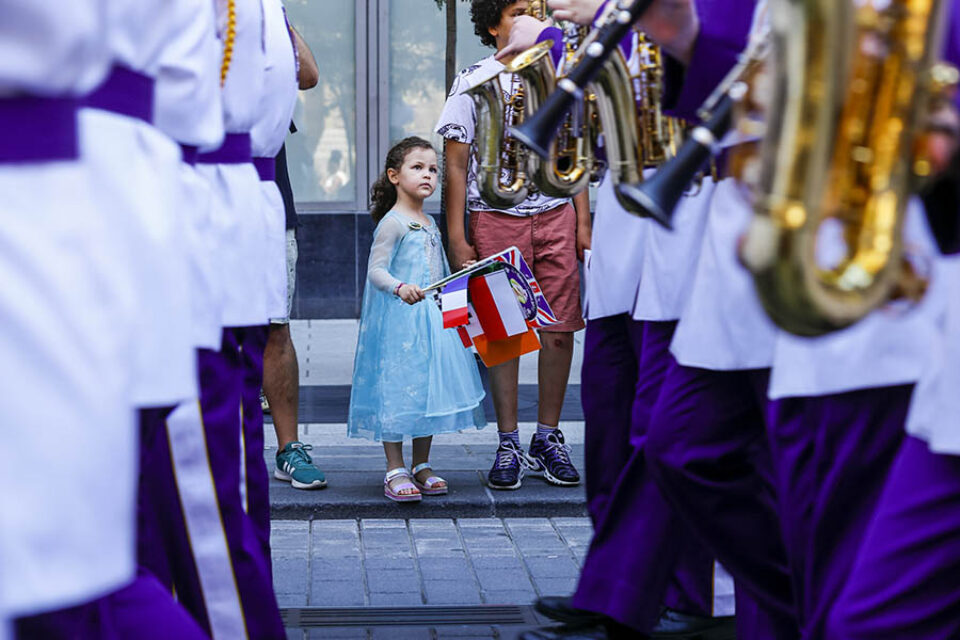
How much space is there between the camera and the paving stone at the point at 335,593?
13.9ft

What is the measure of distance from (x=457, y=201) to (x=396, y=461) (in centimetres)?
104

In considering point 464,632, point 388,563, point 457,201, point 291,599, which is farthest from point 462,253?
point 464,632

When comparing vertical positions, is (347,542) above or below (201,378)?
below

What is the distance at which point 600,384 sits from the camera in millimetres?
4047

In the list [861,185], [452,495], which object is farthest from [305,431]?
[861,185]

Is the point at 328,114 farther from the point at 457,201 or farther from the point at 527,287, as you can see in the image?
the point at 527,287

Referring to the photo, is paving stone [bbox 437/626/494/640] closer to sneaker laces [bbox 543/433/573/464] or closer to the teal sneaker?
the teal sneaker

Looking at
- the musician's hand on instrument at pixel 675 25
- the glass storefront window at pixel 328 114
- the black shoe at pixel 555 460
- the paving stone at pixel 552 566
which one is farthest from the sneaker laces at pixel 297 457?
the glass storefront window at pixel 328 114

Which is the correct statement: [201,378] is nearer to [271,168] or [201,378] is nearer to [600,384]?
[271,168]

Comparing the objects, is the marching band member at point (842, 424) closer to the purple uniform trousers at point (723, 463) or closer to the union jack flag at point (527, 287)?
the purple uniform trousers at point (723, 463)

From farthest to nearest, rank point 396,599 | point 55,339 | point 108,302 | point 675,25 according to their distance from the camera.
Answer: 1. point 396,599
2. point 675,25
3. point 108,302
4. point 55,339

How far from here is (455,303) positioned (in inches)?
195

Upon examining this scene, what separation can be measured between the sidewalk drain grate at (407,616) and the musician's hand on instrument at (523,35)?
1.57m

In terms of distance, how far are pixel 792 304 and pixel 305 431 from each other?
525 centimetres
